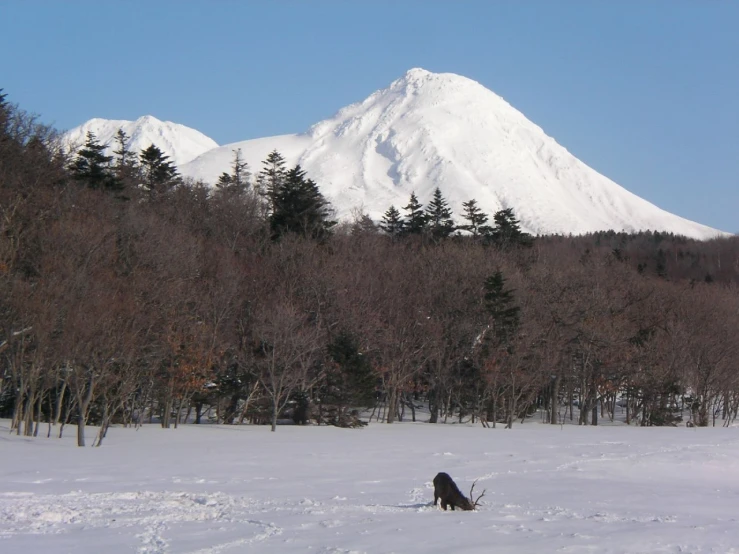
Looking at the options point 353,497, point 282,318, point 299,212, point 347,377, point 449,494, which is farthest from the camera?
point 299,212

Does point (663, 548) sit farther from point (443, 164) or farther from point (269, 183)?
point (443, 164)

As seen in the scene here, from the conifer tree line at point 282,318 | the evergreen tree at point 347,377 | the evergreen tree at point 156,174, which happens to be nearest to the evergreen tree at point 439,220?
the conifer tree line at point 282,318

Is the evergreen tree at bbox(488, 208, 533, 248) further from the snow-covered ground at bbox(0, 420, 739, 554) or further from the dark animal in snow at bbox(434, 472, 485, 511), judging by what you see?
the dark animal in snow at bbox(434, 472, 485, 511)

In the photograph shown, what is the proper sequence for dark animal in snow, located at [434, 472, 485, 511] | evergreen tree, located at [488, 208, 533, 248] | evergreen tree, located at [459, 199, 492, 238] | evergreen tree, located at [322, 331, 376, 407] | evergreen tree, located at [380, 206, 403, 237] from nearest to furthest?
dark animal in snow, located at [434, 472, 485, 511], evergreen tree, located at [322, 331, 376, 407], evergreen tree, located at [488, 208, 533, 248], evergreen tree, located at [459, 199, 492, 238], evergreen tree, located at [380, 206, 403, 237]

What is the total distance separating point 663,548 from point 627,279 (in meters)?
51.8

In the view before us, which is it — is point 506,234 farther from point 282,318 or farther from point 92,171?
point 282,318

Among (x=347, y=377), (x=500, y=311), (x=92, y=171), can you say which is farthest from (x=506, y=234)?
(x=92, y=171)

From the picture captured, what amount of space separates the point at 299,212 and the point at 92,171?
50.3 ft

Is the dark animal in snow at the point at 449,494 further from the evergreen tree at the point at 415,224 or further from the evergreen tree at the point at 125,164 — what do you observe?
the evergreen tree at the point at 415,224

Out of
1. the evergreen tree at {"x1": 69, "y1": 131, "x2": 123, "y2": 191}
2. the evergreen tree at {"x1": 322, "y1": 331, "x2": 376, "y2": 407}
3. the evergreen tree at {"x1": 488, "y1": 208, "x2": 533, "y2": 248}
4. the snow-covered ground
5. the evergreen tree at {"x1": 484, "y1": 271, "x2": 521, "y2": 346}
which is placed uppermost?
the evergreen tree at {"x1": 488, "y1": 208, "x2": 533, "y2": 248}

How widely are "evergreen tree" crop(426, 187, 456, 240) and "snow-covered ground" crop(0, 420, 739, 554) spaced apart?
42888 mm

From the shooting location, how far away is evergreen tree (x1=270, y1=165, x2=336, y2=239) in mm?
59125

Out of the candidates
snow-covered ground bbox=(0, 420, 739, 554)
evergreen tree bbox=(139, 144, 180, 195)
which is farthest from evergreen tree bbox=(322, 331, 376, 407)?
evergreen tree bbox=(139, 144, 180, 195)

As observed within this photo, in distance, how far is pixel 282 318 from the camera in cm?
3819
